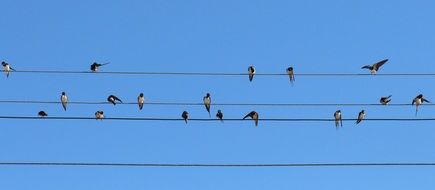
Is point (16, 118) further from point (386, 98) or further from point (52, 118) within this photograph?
point (386, 98)

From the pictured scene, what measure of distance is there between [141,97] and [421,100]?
6.32m

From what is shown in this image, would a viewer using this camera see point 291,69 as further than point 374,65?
Yes
